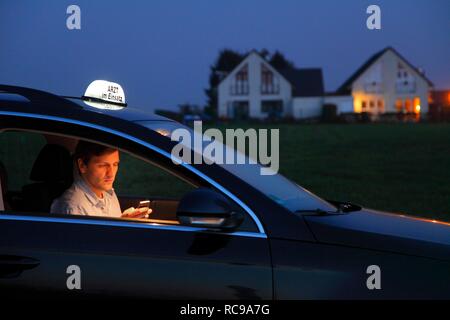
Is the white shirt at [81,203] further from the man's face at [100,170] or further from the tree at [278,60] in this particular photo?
the tree at [278,60]

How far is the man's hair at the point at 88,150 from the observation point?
3307 mm

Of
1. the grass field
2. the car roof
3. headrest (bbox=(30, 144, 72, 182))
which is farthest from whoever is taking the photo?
the grass field

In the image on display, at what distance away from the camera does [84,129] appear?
2.94 meters

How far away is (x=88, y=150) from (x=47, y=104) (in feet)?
1.35

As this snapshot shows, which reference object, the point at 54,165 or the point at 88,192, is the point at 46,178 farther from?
the point at 88,192

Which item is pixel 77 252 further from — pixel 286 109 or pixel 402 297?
pixel 286 109

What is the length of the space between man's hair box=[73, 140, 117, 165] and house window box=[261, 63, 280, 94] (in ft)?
228

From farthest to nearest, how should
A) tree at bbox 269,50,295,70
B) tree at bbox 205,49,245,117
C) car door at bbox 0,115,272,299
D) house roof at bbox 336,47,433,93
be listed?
tree at bbox 269,50,295,70
tree at bbox 205,49,245,117
house roof at bbox 336,47,433,93
car door at bbox 0,115,272,299

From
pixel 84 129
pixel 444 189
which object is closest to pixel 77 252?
pixel 84 129

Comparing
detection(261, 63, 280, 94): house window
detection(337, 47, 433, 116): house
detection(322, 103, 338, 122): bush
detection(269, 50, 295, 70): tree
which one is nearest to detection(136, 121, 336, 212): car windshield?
detection(322, 103, 338, 122): bush

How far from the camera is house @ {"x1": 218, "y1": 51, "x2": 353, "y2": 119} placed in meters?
71.1

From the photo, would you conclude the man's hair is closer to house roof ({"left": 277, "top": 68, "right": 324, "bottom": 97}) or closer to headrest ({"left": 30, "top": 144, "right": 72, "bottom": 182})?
headrest ({"left": 30, "top": 144, "right": 72, "bottom": 182})

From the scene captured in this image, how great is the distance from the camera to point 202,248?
8.91ft

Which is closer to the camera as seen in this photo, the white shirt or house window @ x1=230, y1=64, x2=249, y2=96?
the white shirt
